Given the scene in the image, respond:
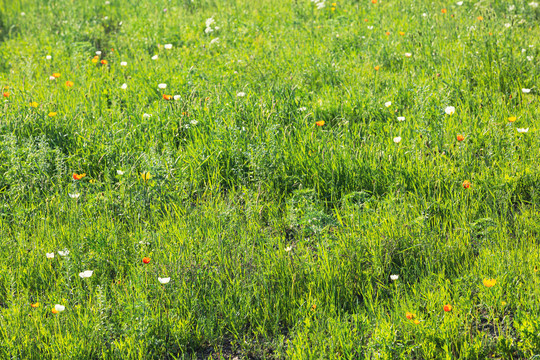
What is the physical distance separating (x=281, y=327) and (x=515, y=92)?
291cm

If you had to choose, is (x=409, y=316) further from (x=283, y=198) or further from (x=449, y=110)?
(x=449, y=110)

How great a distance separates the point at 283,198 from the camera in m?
3.62

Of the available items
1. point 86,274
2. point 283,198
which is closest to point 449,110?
point 283,198

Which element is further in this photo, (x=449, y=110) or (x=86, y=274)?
(x=449, y=110)

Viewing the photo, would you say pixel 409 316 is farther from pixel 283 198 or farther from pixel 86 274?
pixel 86 274

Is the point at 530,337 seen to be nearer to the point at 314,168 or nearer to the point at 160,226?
the point at 314,168

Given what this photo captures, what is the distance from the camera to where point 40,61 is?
19.1ft

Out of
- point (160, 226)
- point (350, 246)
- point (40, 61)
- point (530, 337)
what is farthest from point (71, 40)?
point (530, 337)

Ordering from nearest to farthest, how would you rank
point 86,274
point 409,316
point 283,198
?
point 409,316, point 86,274, point 283,198

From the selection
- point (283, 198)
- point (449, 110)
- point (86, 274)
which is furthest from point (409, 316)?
point (449, 110)

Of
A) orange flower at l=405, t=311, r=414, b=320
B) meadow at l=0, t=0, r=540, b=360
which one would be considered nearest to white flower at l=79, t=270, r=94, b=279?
meadow at l=0, t=0, r=540, b=360

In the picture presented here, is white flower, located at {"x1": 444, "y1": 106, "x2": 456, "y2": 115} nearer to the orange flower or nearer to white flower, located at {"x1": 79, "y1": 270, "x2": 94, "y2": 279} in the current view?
the orange flower

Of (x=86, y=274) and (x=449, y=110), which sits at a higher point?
(x=449, y=110)

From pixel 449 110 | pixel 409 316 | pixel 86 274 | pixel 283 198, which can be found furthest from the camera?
pixel 449 110
